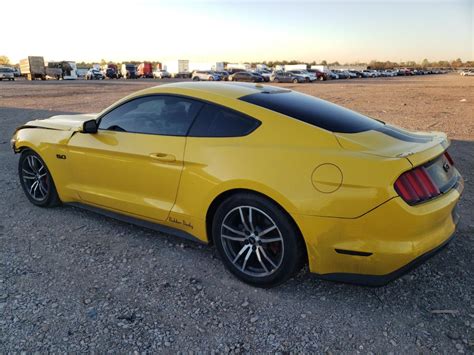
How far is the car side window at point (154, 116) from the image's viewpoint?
3455 mm

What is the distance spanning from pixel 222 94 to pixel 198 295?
1.69 metres

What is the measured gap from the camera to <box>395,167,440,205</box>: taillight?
254 centimetres

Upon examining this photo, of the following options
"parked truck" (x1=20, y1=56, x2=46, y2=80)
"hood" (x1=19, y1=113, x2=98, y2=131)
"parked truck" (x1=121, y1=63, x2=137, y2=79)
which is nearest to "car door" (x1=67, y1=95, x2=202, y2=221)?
"hood" (x1=19, y1=113, x2=98, y2=131)

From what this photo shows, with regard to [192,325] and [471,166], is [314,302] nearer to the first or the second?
[192,325]

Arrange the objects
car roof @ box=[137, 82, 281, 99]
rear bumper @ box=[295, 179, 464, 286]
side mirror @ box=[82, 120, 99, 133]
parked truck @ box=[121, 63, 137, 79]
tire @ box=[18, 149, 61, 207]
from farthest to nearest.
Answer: parked truck @ box=[121, 63, 137, 79]
tire @ box=[18, 149, 61, 207]
side mirror @ box=[82, 120, 99, 133]
car roof @ box=[137, 82, 281, 99]
rear bumper @ box=[295, 179, 464, 286]

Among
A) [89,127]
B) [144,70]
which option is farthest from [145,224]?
[144,70]

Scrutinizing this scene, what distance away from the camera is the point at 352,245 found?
8.61ft

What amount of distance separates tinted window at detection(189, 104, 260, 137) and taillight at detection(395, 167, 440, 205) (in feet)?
3.75

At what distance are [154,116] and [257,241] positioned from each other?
5.13 ft

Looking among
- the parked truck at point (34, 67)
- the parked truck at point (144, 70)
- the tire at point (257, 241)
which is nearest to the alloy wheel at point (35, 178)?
the tire at point (257, 241)

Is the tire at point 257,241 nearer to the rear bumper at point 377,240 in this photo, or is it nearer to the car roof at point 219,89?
the rear bumper at point 377,240

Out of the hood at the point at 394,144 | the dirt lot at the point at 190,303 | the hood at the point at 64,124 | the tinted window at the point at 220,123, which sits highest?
the tinted window at the point at 220,123

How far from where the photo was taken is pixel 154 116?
12.1ft

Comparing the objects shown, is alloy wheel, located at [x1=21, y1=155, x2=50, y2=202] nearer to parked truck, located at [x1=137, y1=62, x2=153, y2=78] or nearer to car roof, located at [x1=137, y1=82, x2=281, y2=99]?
car roof, located at [x1=137, y1=82, x2=281, y2=99]
